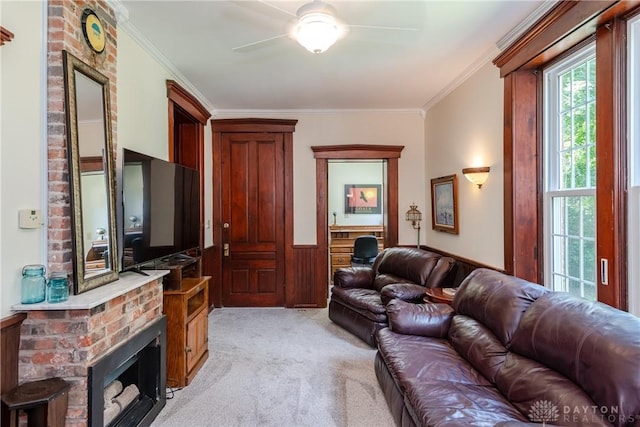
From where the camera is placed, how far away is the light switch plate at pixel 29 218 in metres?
1.65

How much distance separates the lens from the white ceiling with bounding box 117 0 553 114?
2395 mm

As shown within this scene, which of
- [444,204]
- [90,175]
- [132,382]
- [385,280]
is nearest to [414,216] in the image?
[444,204]

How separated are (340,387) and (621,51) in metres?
2.86

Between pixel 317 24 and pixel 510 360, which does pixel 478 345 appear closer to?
pixel 510 360

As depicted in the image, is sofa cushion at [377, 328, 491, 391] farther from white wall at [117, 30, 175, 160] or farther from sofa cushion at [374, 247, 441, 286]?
white wall at [117, 30, 175, 160]

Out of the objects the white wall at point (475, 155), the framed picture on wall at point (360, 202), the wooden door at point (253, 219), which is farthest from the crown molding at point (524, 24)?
the framed picture on wall at point (360, 202)

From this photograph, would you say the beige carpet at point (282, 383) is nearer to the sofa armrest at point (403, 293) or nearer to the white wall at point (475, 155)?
the sofa armrest at point (403, 293)

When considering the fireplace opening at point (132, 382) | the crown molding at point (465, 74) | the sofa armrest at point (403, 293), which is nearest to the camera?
the fireplace opening at point (132, 382)

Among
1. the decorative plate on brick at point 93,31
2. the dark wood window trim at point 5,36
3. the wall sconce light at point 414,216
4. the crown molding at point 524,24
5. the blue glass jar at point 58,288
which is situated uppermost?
the crown molding at point 524,24

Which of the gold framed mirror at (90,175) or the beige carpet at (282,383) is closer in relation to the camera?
the gold framed mirror at (90,175)

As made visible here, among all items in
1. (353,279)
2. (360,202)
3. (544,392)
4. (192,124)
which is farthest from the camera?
(360,202)

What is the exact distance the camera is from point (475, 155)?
3502mm

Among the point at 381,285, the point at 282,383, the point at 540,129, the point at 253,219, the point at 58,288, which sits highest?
the point at 540,129

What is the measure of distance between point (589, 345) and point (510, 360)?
20.4 inches
